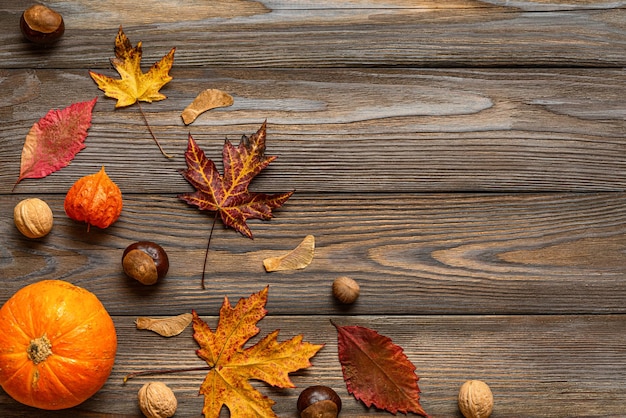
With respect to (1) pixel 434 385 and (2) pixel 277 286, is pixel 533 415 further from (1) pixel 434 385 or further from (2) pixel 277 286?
(2) pixel 277 286

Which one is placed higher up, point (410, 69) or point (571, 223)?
point (410, 69)

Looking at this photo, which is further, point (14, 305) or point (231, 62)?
point (231, 62)

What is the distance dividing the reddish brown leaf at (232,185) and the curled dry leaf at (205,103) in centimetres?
6

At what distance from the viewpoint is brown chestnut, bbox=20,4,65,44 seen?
125cm

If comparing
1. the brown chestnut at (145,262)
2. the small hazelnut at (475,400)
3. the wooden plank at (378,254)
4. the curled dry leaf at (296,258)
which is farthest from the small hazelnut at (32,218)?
the small hazelnut at (475,400)

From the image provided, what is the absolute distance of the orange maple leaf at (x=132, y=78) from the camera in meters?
1.29

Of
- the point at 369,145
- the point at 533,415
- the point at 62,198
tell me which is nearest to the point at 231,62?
the point at 369,145

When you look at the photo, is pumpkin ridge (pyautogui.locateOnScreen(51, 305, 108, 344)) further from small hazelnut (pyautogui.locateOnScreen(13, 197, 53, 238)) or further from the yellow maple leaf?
the yellow maple leaf

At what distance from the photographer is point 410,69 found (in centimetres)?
133

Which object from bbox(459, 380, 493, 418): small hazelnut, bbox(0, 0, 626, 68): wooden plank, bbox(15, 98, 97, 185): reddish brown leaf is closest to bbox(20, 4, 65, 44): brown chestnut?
bbox(0, 0, 626, 68): wooden plank

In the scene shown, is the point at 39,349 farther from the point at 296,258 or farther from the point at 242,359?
the point at 296,258

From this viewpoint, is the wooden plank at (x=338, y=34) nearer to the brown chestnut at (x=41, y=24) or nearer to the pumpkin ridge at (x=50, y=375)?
the brown chestnut at (x=41, y=24)

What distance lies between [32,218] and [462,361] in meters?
0.87

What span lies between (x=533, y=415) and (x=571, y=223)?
387 millimetres
